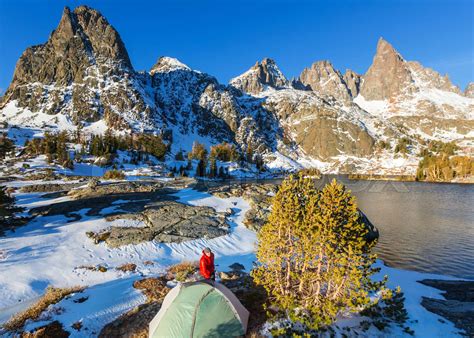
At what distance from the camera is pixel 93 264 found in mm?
19750

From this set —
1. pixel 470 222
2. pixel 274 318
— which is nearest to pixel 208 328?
pixel 274 318

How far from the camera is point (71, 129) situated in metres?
194

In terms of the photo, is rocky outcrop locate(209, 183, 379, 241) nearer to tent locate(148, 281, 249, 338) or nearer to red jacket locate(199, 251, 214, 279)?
red jacket locate(199, 251, 214, 279)

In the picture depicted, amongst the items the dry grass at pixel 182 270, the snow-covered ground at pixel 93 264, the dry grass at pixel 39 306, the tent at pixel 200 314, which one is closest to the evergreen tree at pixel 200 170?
the snow-covered ground at pixel 93 264

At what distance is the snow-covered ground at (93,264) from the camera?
521 inches

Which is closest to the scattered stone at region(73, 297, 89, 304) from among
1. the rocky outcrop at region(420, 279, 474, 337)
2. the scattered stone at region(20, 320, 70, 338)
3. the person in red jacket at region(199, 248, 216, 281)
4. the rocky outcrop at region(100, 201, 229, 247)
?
the scattered stone at region(20, 320, 70, 338)

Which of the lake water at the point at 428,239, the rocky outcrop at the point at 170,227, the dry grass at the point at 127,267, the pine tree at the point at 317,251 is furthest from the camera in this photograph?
the lake water at the point at 428,239

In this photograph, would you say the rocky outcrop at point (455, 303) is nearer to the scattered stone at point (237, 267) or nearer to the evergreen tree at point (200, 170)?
the scattered stone at point (237, 267)

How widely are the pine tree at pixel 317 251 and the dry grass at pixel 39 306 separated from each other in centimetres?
1130

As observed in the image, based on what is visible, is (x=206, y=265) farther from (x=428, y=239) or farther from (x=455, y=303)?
(x=428, y=239)

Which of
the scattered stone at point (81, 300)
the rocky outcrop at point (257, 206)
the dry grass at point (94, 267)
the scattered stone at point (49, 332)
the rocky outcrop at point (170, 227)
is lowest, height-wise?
the dry grass at point (94, 267)

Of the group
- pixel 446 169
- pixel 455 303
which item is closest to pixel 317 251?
pixel 455 303

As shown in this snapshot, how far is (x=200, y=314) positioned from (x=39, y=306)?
30.5 ft

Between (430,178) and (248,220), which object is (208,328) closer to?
(248,220)
